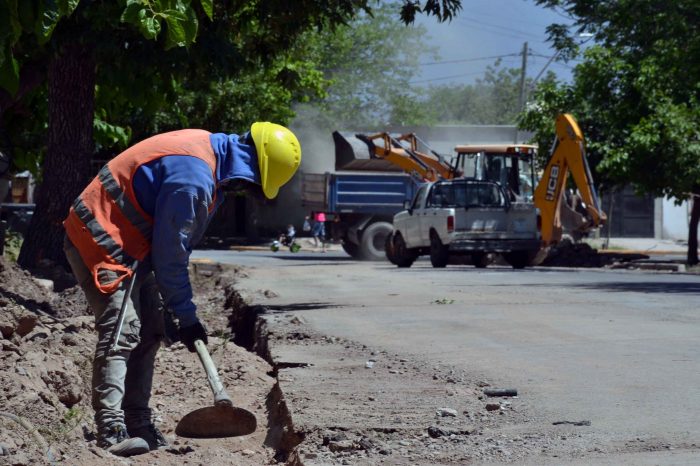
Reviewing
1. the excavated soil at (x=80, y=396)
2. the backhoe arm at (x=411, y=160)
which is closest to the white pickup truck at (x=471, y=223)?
the backhoe arm at (x=411, y=160)

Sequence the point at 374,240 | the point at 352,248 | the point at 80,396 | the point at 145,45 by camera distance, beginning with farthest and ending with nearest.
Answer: the point at 352,248 → the point at 374,240 → the point at 145,45 → the point at 80,396

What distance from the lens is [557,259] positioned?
31.5 metres

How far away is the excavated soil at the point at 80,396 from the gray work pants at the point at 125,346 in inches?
9.5

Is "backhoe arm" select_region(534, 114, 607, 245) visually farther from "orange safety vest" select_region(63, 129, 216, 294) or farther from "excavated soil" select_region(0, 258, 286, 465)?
"orange safety vest" select_region(63, 129, 216, 294)

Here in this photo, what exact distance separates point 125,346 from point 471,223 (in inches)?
793

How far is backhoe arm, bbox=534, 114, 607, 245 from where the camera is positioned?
2708 cm

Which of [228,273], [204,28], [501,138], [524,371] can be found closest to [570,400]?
[524,371]

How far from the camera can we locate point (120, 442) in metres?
5.97

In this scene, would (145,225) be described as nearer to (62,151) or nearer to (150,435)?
(150,435)

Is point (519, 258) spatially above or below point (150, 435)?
above

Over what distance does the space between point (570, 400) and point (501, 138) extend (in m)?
46.0

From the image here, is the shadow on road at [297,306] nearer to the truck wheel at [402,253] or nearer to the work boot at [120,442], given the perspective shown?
the work boot at [120,442]

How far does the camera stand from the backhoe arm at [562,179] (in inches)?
1066

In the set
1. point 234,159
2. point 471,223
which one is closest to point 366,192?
point 471,223
